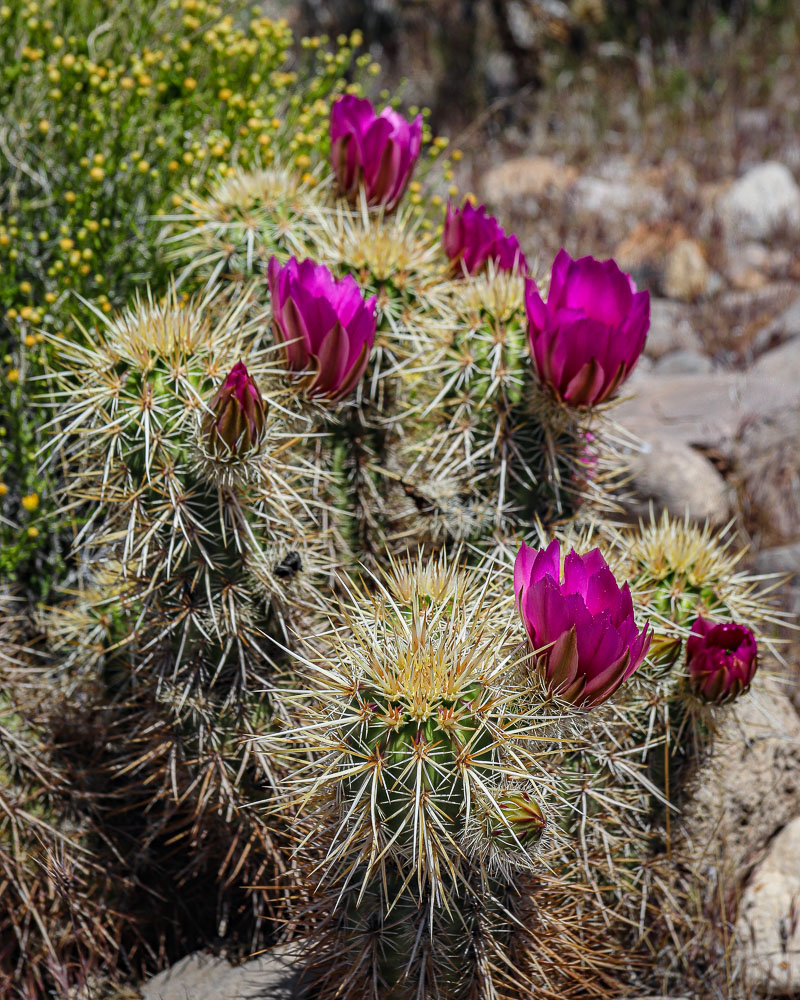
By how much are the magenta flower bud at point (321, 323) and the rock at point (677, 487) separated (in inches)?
62.2

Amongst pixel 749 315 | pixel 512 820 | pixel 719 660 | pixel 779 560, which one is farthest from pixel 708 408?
pixel 512 820

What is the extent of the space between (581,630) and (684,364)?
11.8 feet

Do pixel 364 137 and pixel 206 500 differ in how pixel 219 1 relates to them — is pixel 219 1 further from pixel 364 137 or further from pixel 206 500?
pixel 206 500

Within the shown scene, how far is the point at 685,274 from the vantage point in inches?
230

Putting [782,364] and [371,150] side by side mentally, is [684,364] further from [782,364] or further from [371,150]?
[371,150]

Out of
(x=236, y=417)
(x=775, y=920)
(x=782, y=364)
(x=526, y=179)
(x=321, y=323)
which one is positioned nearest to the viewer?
(x=236, y=417)

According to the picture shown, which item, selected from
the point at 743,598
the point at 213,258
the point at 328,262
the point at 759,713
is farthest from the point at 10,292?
the point at 759,713

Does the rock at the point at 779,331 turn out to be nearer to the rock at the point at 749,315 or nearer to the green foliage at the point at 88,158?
the rock at the point at 749,315

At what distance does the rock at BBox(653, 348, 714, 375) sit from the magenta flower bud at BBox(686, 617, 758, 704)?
303 cm

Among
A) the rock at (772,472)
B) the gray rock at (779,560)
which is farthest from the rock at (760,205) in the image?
the gray rock at (779,560)

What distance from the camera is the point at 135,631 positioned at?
7.38 ft

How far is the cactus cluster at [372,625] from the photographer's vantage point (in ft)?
5.75

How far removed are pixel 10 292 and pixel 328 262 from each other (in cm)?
107

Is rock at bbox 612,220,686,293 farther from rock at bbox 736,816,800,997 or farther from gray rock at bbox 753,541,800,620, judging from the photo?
rock at bbox 736,816,800,997
